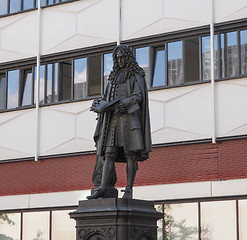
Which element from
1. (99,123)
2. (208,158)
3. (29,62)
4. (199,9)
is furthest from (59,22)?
(99,123)

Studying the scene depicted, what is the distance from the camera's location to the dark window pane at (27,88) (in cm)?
3134

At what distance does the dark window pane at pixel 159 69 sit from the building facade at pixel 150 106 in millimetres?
34

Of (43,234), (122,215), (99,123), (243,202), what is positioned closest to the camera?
(122,215)

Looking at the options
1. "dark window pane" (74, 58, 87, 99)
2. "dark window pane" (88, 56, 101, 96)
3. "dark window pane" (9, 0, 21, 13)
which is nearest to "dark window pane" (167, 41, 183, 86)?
"dark window pane" (88, 56, 101, 96)

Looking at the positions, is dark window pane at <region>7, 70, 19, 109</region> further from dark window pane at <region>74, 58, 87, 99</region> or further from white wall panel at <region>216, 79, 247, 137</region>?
white wall panel at <region>216, 79, 247, 137</region>

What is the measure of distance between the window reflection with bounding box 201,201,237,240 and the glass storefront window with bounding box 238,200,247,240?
20 centimetres

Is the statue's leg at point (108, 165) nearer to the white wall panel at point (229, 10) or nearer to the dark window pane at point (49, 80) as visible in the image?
the white wall panel at point (229, 10)

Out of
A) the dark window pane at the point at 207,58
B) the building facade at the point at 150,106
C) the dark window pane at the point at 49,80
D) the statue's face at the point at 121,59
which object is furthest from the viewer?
the dark window pane at the point at 49,80

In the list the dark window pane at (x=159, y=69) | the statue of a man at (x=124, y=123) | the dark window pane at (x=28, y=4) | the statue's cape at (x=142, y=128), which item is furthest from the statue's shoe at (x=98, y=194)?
the dark window pane at (x=28, y=4)

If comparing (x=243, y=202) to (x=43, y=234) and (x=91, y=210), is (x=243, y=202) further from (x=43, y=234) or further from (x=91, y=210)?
(x=91, y=210)

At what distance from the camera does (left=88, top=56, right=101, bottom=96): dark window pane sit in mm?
29578

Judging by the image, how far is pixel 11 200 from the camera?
30.8m

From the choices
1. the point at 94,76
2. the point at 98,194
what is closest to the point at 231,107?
the point at 94,76

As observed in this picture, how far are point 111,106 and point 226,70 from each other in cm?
1231
